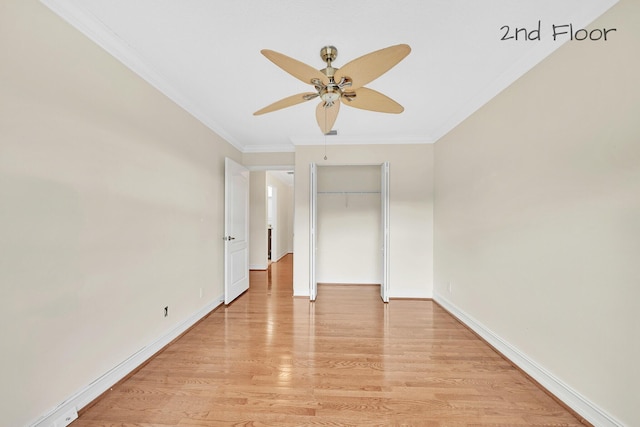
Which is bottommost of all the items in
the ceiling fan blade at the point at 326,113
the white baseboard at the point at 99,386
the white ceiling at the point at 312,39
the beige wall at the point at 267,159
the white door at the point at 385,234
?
the white baseboard at the point at 99,386

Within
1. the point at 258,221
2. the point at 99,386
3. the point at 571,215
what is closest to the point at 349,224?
the point at 258,221

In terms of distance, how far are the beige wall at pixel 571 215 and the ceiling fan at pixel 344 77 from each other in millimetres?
1068

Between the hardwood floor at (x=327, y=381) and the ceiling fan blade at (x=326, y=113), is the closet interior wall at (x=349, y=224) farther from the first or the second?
the ceiling fan blade at (x=326, y=113)

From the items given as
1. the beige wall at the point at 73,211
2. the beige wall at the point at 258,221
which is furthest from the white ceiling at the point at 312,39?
the beige wall at the point at 258,221

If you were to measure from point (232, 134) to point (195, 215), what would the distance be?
55.5 inches

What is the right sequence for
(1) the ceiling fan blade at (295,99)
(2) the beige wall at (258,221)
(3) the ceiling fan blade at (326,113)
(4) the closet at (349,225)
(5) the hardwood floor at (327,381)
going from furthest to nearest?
(2) the beige wall at (258,221)
(4) the closet at (349,225)
(3) the ceiling fan blade at (326,113)
(1) the ceiling fan blade at (295,99)
(5) the hardwood floor at (327,381)

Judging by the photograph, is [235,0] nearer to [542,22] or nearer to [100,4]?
[100,4]

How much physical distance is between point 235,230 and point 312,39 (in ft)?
9.06

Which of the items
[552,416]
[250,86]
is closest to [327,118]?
A: [250,86]

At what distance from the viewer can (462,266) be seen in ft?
9.52

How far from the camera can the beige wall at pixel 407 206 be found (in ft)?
12.3

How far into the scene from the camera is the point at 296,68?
56.2 inches

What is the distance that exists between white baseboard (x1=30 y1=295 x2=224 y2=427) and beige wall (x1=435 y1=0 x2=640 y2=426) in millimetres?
3113

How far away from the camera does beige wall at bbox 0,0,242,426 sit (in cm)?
124
